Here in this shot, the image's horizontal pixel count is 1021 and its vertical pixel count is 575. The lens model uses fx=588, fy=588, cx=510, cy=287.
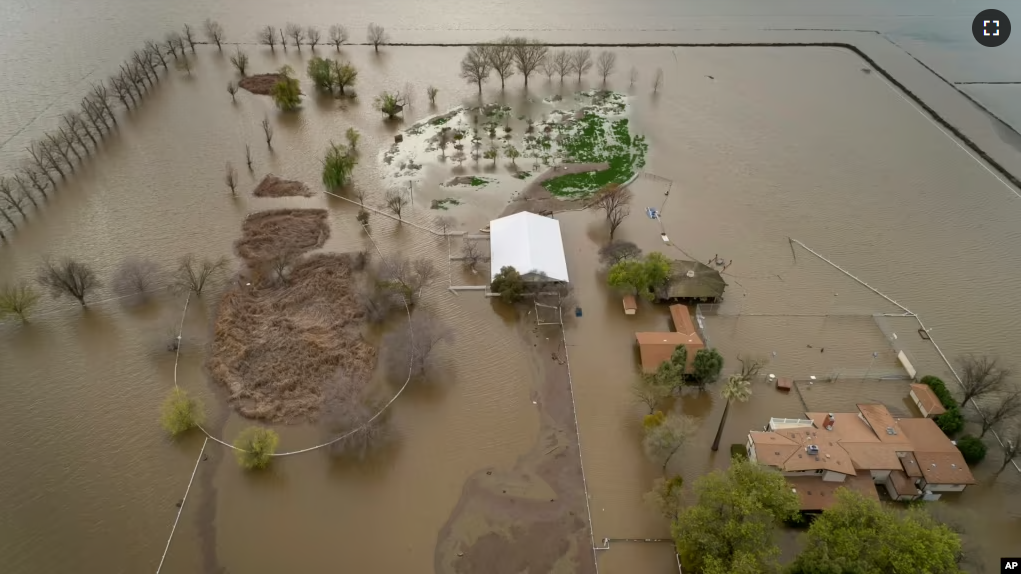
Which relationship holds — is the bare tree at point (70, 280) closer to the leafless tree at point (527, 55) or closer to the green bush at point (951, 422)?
the leafless tree at point (527, 55)

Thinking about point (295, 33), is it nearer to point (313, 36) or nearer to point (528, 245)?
point (313, 36)

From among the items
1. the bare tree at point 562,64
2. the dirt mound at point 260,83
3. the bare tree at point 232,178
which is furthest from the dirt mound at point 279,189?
the bare tree at point 562,64

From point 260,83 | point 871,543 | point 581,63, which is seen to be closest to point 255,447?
point 871,543

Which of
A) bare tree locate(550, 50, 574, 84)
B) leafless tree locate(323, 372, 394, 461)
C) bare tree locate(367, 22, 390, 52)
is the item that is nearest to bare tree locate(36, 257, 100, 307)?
leafless tree locate(323, 372, 394, 461)

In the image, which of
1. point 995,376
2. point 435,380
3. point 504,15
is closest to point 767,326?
Result: point 995,376

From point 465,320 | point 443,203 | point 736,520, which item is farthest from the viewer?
point 443,203
